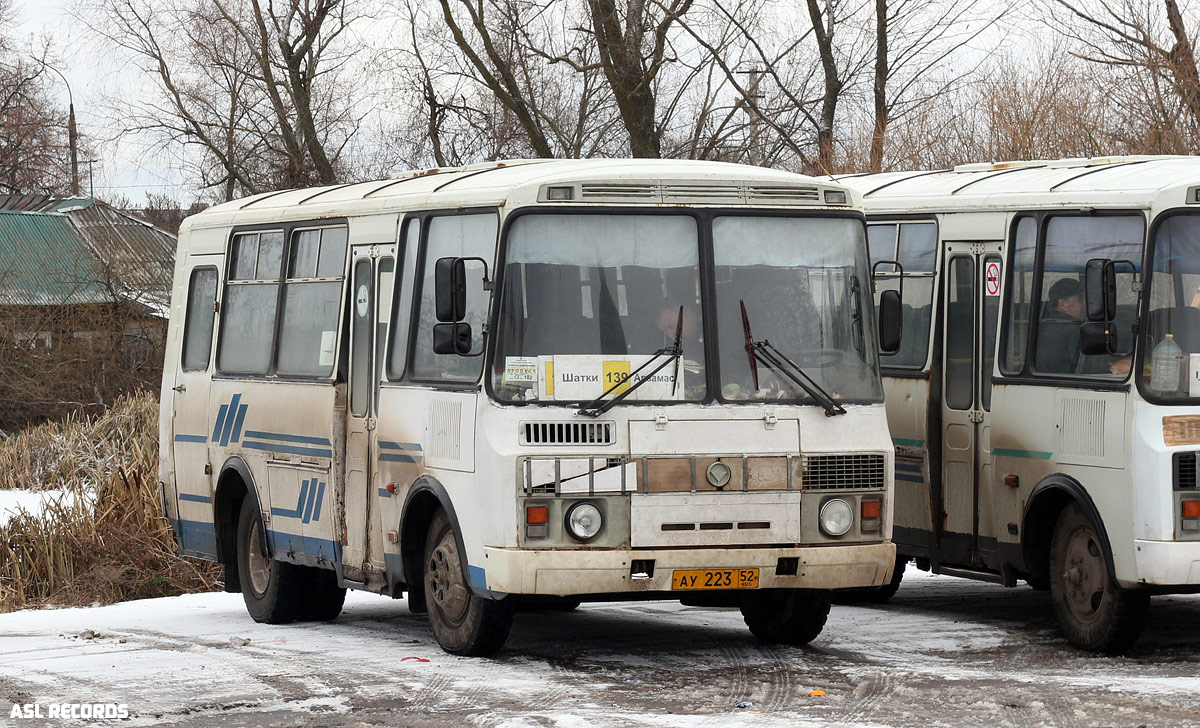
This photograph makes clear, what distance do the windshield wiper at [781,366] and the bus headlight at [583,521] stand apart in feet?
3.67

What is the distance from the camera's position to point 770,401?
10047 millimetres

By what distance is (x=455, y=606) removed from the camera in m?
10.5

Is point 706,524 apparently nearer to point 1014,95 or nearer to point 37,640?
point 37,640

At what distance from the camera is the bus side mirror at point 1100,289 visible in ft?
33.1

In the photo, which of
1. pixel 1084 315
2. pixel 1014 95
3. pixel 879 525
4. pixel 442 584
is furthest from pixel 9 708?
pixel 1014 95

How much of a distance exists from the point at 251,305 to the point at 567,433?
14.2 ft

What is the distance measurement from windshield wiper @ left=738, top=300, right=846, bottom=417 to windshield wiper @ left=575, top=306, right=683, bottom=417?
0.37 metres

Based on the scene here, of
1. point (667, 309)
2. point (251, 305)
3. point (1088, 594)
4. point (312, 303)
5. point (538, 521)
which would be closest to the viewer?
point (538, 521)

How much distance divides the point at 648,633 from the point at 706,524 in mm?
2188

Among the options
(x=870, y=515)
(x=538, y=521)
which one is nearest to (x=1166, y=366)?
(x=870, y=515)

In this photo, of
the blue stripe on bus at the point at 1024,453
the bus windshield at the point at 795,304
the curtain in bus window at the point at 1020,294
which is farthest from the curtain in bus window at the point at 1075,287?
the bus windshield at the point at 795,304

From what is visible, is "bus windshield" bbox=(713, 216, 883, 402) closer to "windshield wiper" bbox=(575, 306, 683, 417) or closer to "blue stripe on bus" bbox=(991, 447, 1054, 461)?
"windshield wiper" bbox=(575, 306, 683, 417)

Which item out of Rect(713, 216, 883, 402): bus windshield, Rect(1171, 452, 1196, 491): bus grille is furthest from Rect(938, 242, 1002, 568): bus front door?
Rect(1171, 452, 1196, 491): bus grille

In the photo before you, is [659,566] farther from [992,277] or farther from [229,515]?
[229,515]
